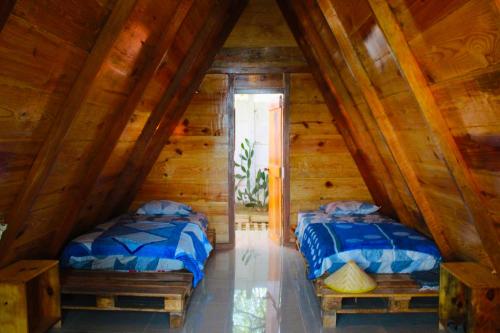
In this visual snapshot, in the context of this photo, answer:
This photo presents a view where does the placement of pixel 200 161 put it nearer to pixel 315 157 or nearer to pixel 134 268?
pixel 315 157

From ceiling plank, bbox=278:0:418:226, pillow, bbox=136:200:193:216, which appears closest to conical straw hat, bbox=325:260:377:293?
ceiling plank, bbox=278:0:418:226

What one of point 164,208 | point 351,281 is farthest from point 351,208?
point 164,208

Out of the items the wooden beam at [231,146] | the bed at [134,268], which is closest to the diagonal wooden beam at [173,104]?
the wooden beam at [231,146]

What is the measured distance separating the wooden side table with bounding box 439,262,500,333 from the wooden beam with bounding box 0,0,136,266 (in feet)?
7.96

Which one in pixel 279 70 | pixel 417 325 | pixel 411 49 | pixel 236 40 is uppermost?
pixel 236 40

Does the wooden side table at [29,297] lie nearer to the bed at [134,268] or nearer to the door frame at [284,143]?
the bed at [134,268]

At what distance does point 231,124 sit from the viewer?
15.1ft

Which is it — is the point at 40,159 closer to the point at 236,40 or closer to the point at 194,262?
the point at 194,262

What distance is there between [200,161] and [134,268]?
190 cm

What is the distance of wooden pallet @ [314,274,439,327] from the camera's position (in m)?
2.73

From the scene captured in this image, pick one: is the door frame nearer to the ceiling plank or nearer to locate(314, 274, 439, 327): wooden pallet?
the ceiling plank

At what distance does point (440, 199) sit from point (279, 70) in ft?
8.25

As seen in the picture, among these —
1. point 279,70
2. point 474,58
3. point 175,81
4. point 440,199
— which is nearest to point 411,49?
point 474,58

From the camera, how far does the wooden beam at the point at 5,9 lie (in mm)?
1275
